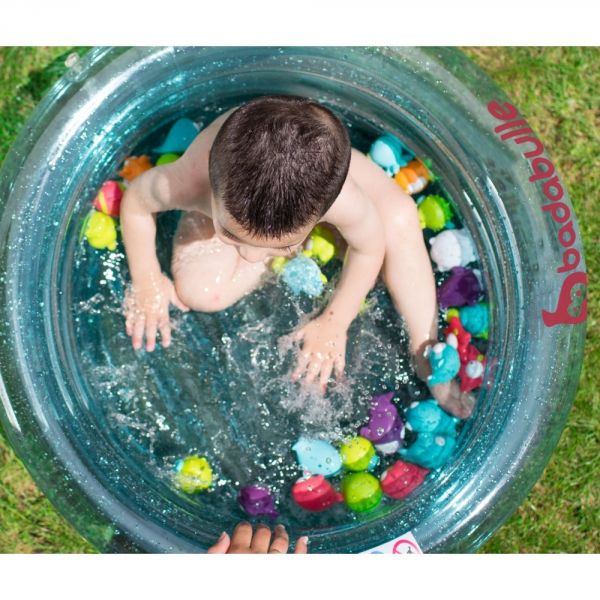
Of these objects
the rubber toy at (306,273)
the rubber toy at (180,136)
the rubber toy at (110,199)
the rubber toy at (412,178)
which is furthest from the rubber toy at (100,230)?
the rubber toy at (412,178)

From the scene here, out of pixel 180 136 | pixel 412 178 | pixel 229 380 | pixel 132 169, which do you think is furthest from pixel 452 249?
pixel 132 169

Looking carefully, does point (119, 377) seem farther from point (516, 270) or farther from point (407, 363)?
point (516, 270)

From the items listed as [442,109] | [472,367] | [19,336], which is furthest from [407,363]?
[19,336]

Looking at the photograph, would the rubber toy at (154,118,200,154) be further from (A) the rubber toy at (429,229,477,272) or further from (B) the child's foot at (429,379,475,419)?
(B) the child's foot at (429,379,475,419)

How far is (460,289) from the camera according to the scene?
2.49m

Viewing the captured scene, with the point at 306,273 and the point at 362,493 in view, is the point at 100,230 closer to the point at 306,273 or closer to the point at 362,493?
the point at 306,273

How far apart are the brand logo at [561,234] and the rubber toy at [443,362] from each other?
0.28 m

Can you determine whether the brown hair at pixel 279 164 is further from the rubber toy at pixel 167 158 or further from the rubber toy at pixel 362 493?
the rubber toy at pixel 362 493

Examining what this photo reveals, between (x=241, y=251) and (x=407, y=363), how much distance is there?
2.31 ft

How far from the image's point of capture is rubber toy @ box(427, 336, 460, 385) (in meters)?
2.42

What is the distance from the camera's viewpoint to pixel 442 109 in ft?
7.75

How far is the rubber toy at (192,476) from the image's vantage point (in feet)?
8.02

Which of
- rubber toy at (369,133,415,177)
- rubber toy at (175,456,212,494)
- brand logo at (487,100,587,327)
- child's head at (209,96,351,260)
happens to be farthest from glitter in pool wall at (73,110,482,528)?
child's head at (209,96,351,260)

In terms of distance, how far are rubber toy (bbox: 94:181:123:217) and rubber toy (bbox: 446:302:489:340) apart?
1041mm
